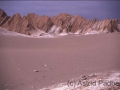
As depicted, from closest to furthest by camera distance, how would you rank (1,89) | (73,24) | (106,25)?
(1,89) → (106,25) → (73,24)

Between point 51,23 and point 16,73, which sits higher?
point 51,23

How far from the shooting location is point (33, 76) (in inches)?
141

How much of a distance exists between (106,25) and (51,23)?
1481 centimetres

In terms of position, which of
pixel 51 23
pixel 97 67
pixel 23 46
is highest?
pixel 51 23

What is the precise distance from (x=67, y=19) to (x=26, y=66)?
1476 inches

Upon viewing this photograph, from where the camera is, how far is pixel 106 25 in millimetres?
30266

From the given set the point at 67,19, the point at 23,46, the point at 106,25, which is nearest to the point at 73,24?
the point at 67,19

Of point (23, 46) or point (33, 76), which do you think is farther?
point (23, 46)

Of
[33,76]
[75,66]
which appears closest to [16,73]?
[33,76]

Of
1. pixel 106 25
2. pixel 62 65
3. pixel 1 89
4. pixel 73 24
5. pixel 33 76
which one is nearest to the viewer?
pixel 1 89

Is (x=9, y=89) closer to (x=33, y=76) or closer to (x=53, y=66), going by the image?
(x=33, y=76)

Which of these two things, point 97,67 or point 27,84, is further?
point 97,67

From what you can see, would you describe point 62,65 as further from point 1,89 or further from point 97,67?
point 1,89

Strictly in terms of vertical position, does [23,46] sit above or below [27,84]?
above
